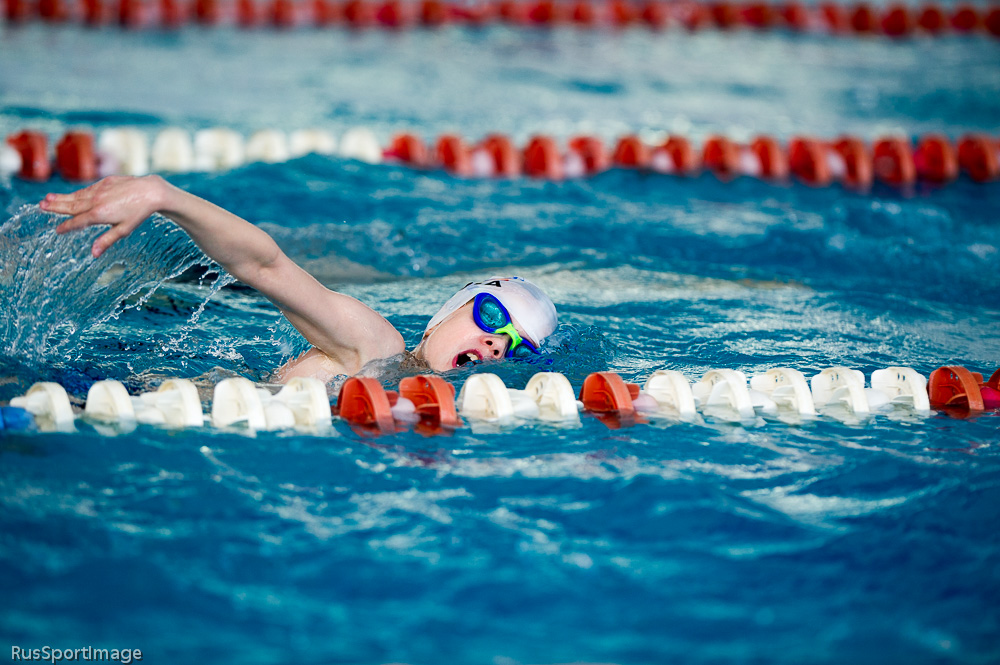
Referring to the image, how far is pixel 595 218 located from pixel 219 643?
369 cm

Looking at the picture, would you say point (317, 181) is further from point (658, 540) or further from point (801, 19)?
point (801, 19)

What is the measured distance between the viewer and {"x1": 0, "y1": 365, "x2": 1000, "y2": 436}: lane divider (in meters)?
2.49

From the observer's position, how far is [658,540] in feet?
7.34

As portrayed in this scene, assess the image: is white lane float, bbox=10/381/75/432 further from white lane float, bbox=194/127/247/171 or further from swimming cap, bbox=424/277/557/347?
white lane float, bbox=194/127/247/171

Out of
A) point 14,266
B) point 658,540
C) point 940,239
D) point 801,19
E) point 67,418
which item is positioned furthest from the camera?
point 801,19

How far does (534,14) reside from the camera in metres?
10.5

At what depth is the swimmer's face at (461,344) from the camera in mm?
2975

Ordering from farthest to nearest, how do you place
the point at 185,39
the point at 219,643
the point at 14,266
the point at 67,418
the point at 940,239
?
the point at 185,39
the point at 940,239
the point at 14,266
the point at 67,418
the point at 219,643

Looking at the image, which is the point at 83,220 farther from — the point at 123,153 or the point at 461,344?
the point at 123,153

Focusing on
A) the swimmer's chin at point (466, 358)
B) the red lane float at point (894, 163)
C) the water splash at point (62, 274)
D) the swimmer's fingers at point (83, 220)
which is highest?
the red lane float at point (894, 163)

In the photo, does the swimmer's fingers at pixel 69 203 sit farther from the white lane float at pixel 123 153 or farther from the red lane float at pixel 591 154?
the red lane float at pixel 591 154

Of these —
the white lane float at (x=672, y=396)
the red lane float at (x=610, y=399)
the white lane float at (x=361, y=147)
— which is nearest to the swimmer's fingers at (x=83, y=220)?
the red lane float at (x=610, y=399)

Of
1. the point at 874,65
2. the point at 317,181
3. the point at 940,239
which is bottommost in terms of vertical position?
the point at 940,239

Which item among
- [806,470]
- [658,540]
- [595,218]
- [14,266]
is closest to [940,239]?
[595,218]
